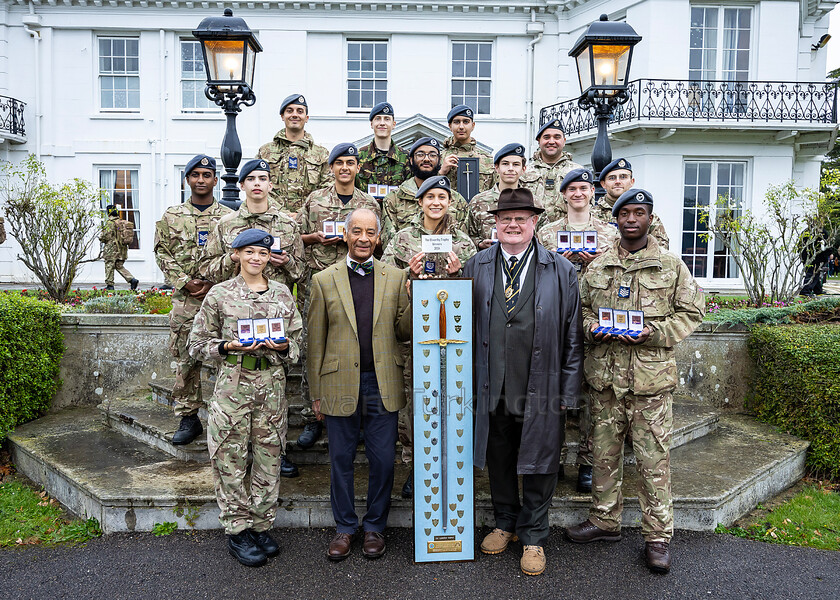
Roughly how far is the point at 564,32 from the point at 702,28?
373cm

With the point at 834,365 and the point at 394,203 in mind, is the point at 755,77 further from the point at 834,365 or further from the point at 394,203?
the point at 394,203

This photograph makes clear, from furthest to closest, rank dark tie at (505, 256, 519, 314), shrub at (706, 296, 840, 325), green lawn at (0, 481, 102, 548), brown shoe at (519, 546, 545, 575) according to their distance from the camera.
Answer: shrub at (706, 296, 840, 325)
green lawn at (0, 481, 102, 548)
dark tie at (505, 256, 519, 314)
brown shoe at (519, 546, 545, 575)

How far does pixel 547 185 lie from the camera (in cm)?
640

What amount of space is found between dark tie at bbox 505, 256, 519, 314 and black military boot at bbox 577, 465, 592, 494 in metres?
1.74

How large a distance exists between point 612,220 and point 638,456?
2499 millimetres

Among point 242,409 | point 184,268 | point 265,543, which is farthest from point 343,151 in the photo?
point 265,543

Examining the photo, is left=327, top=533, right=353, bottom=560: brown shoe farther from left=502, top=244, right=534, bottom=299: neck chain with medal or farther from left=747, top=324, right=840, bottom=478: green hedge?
A: left=747, top=324, right=840, bottom=478: green hedge

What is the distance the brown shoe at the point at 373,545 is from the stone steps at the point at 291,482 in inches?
17.0

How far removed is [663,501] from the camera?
4.18 m

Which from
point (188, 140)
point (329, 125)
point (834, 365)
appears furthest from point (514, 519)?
point (188, 140)

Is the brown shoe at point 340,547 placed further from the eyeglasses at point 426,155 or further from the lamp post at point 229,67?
the lamp post at point 229,67

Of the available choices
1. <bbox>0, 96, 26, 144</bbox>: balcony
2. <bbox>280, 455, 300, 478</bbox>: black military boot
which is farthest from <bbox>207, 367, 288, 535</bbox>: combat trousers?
<bbox>0, 96, 26, 144</bbox>: balcony

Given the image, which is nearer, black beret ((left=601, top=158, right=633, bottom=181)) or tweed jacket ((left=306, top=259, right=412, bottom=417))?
tweed jacket ((left=306, top=259, right=412, bottom=417))

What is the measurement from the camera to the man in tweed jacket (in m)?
4.22
